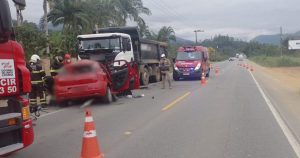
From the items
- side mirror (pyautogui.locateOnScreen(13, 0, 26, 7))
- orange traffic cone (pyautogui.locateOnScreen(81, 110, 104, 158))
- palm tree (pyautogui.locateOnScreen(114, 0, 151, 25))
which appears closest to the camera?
side mirror (pyautogui.locateOnScreen(13, 0, 26, 7))

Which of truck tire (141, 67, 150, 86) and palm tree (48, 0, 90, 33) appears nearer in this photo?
truck tire (141, 67, 150, 86)

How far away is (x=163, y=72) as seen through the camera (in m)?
25.7

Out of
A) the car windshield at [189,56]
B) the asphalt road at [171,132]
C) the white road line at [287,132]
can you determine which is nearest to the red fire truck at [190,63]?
the car windshield at [189,56]

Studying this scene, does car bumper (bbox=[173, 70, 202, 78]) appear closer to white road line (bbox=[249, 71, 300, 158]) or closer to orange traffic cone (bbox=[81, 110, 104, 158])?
white road line (bbox=[249, 71, 300, 158])

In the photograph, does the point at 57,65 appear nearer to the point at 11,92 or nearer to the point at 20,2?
the point at 20,2

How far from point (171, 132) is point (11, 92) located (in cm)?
445

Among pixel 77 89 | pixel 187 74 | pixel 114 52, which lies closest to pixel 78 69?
pixel 77 89

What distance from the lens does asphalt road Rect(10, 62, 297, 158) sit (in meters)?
8.62

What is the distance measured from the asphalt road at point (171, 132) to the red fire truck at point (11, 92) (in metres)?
0.70

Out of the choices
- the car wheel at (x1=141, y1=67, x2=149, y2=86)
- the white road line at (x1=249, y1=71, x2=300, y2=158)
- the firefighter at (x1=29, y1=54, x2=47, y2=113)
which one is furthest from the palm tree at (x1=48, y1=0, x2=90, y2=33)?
the white road line at (x1=249, y1=71, x2=300, y2=158)

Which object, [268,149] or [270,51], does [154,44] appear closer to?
[268,149]

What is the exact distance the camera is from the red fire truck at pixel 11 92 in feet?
22.6

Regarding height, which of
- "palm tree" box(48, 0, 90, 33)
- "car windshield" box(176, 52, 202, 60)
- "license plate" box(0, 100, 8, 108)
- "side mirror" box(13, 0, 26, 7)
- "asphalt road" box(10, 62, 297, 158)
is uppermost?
"palm tree" box(48, 0, 90, 33)

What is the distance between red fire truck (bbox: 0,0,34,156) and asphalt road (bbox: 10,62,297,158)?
0.70m
